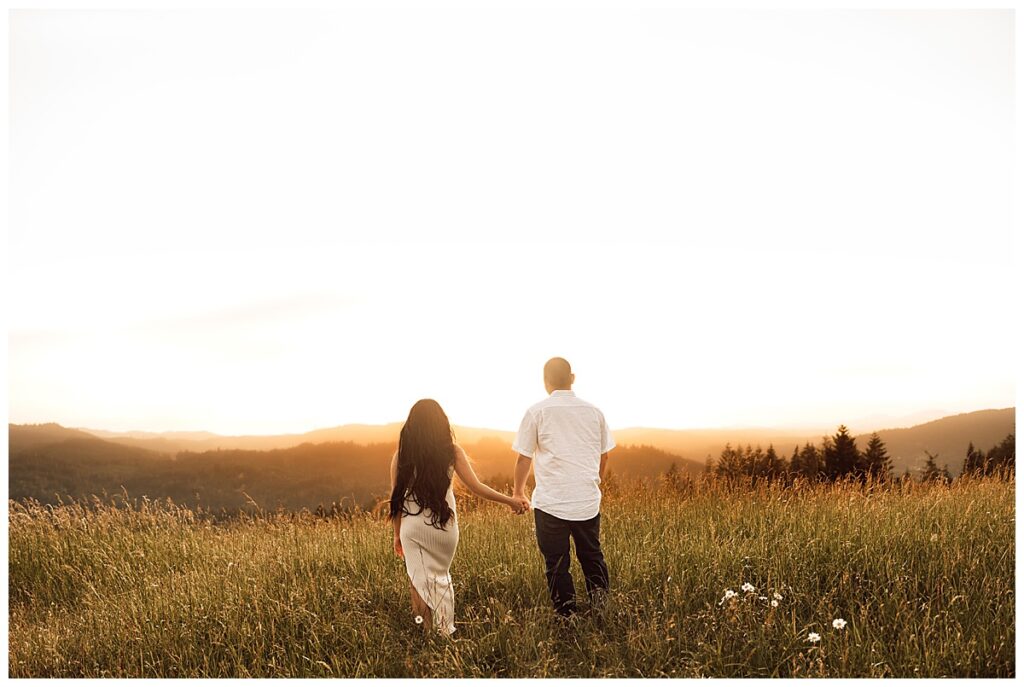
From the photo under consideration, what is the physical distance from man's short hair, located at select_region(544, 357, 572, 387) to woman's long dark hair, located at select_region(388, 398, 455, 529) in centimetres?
92

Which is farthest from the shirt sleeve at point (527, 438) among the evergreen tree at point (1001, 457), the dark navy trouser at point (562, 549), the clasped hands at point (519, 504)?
the evergreen tree at point (1001, 457)

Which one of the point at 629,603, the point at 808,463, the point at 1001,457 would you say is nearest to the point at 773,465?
the point at 808,463

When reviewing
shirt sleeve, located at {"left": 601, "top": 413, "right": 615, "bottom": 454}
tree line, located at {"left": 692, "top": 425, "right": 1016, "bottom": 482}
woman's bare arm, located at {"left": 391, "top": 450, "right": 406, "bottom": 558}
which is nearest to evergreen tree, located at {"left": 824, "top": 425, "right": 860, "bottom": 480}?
tree line, located at {"left": 692, "top": 425, "right": 1016, "bottom": 482}

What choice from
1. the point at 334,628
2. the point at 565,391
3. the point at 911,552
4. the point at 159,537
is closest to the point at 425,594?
the point at 334,628

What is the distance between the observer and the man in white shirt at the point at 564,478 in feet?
Result: 19.7

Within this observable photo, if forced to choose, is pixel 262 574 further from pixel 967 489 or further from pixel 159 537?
pixel 967 489

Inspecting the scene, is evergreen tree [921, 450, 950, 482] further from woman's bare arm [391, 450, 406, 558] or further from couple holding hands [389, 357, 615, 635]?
woman's bare arm [391, 450, 406, 558]

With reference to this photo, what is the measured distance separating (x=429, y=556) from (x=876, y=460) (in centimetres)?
745

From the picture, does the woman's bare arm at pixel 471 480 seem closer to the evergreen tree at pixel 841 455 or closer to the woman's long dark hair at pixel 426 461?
the woman's long dark hair at pixel 426 461

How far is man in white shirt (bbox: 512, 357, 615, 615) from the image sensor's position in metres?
6.00

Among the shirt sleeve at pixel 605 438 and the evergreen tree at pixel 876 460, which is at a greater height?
the shirt sleeve at pixel 605 438

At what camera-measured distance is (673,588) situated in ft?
21.2

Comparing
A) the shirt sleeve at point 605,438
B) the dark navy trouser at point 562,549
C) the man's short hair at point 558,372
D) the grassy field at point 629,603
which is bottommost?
the grassy field at point 629,603

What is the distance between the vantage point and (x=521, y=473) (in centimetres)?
616
